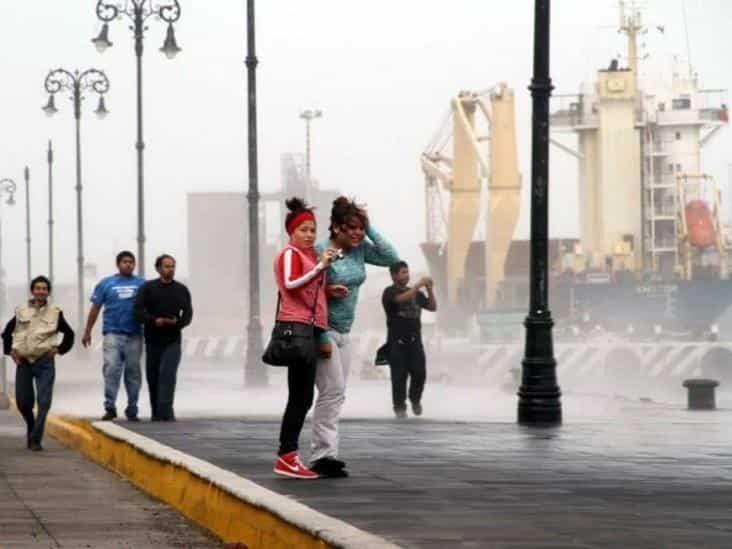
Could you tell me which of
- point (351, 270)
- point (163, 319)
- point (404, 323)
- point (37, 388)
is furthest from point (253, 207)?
point (351, 270)

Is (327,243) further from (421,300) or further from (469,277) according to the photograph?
(469,277)

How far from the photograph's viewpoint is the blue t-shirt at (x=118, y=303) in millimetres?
17453

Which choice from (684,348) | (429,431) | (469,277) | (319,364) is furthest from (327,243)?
(469,277)

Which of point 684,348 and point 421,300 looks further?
point 684,348

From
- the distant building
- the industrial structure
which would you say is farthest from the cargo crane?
the distant building

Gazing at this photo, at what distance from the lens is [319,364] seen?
985cm

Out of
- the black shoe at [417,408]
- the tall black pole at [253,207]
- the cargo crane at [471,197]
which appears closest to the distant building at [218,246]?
the cargo crane at [471,197]

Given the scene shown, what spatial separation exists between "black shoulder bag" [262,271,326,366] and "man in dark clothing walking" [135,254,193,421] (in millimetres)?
7480

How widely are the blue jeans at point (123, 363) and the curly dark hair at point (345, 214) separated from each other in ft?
26.1

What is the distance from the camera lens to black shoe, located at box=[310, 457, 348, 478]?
9859 mm

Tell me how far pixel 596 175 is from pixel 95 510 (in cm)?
9674

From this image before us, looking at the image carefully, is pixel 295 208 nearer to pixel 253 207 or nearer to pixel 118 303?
pixel 118 303

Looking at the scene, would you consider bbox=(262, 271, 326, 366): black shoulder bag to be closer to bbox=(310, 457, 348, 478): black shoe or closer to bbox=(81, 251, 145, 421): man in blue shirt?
bbox=(310, 457, 348, 478): black shoe

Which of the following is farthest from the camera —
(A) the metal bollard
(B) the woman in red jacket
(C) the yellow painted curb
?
(A) the metal bollard
